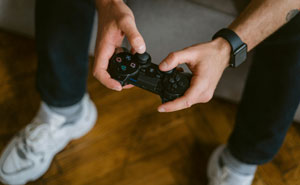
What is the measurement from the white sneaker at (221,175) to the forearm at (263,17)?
342mm

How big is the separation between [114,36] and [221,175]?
0.46 m

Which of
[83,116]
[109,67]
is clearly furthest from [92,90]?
[109,67]

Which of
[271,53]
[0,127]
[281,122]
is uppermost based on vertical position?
[271,53]

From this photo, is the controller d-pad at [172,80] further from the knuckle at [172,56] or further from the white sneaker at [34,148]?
the white sneaker at [34,148]

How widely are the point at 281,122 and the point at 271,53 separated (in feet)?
0.43

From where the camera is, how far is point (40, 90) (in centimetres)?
66

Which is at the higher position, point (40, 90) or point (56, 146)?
point (40, 90)

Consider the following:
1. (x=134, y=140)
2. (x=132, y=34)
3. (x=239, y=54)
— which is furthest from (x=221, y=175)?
(x=132, y=34)

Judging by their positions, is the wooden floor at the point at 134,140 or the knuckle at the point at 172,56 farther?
the wooden floor at the point at 134,140

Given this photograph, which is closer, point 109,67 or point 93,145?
point 109,67

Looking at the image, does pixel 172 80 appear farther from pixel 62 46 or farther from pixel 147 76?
pixel 62 46

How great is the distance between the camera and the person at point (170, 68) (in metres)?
0.40

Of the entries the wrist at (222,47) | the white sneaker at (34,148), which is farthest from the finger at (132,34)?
the white sneaker at (34,148)

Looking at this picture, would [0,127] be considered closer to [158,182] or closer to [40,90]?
[40,90]
